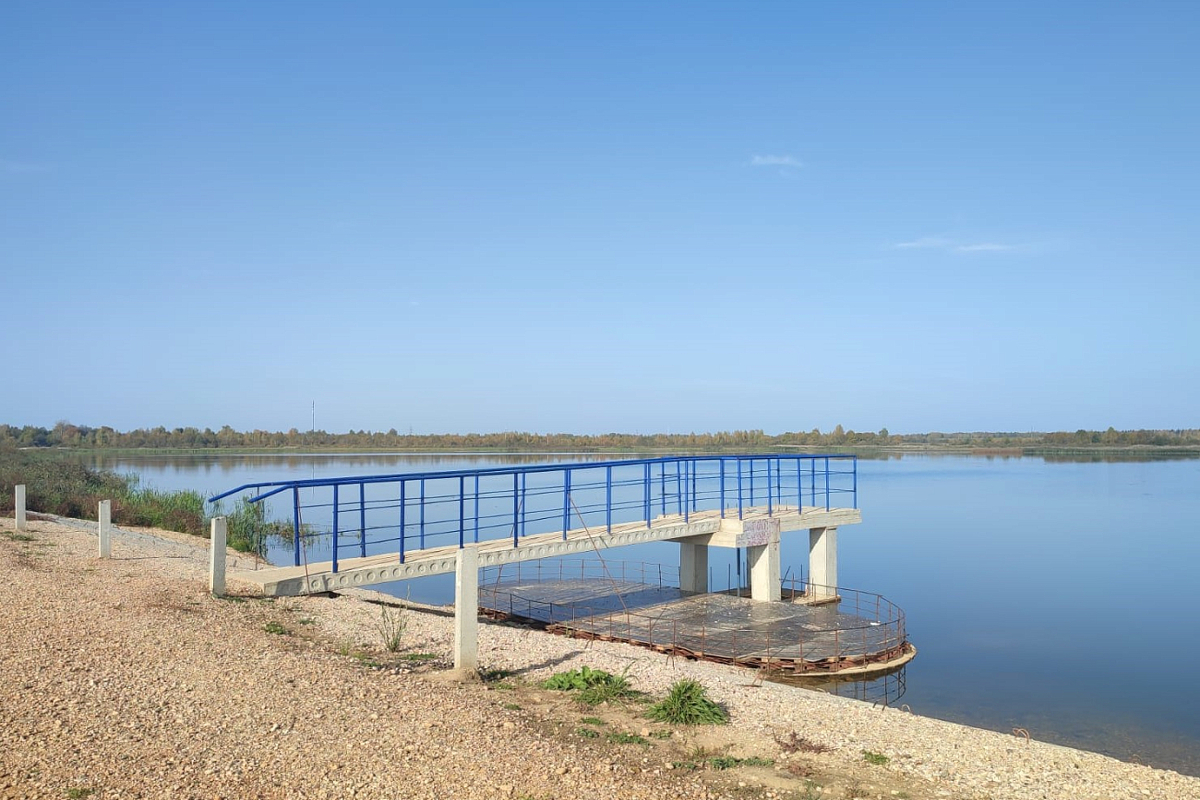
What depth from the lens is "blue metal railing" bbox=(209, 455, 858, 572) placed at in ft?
52.5

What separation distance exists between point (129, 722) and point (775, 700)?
24.1 ft

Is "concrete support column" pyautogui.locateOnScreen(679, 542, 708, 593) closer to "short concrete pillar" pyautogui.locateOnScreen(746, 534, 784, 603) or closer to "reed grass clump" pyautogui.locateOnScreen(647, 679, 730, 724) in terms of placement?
"short concrete pillar" pyautogui.locateOnScreen(746, 534, 784, 603)

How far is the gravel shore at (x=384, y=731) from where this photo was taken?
6914mm

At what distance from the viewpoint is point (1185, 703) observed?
16.5m

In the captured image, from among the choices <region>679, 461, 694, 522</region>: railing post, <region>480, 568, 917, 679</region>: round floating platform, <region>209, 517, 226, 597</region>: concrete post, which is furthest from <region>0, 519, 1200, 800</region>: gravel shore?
<region>679, 461, 694, 522</region>: railing post

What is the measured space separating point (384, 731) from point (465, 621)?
110 inches

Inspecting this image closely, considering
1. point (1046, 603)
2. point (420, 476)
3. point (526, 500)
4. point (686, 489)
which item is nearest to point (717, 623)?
point (686, 489)

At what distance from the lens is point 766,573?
22828 mm

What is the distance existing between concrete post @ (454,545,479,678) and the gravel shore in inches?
10.7

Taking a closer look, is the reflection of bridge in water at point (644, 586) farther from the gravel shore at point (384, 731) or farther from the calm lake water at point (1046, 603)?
the calm lake water at point (1046, 603)

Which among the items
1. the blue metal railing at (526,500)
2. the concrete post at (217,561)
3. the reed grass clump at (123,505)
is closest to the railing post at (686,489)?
the blue metal railing at (526,500)

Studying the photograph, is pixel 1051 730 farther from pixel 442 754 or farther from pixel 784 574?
pixel 784 574

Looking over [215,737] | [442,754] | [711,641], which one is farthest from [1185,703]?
[215,737]

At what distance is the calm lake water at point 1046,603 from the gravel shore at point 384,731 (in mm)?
5610
